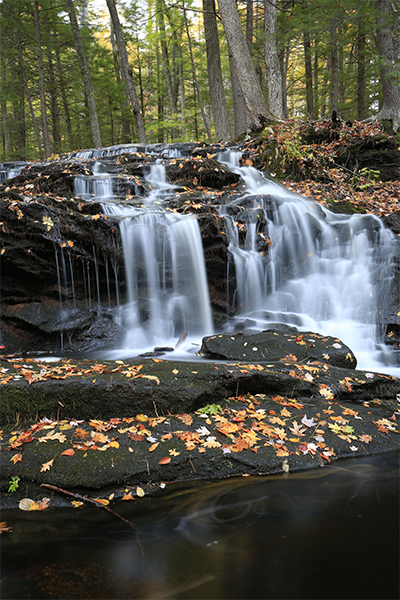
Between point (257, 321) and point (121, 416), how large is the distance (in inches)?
163

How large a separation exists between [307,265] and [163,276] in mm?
3308

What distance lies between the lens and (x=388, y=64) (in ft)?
35.0

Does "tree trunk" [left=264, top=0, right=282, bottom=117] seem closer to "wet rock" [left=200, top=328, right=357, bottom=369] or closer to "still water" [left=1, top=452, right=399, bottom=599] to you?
"wet rock" [left=200, top=328, right=357, bottom=369]

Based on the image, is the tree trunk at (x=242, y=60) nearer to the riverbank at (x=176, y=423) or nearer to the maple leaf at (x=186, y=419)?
the riverbank at (x=176, y=423)

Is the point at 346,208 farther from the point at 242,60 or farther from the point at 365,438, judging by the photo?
the point at 365,438

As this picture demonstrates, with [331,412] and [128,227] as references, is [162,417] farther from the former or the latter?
[128,227]

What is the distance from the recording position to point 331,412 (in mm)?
4125

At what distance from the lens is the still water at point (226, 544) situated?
6.90 ft

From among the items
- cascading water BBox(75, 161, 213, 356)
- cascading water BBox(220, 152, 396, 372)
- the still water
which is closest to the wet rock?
cascading water BBox(220, 152, 396, 372)

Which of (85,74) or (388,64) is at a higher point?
(85,74)

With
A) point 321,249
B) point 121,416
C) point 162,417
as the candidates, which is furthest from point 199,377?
point 321,249

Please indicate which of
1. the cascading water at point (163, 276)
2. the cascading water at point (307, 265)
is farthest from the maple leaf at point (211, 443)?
the cascading water at point (163, 276)

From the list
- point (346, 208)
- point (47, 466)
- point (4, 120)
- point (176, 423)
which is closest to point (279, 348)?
point (176, 423)

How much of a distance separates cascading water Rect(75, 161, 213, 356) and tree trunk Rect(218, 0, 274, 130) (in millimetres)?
6681
